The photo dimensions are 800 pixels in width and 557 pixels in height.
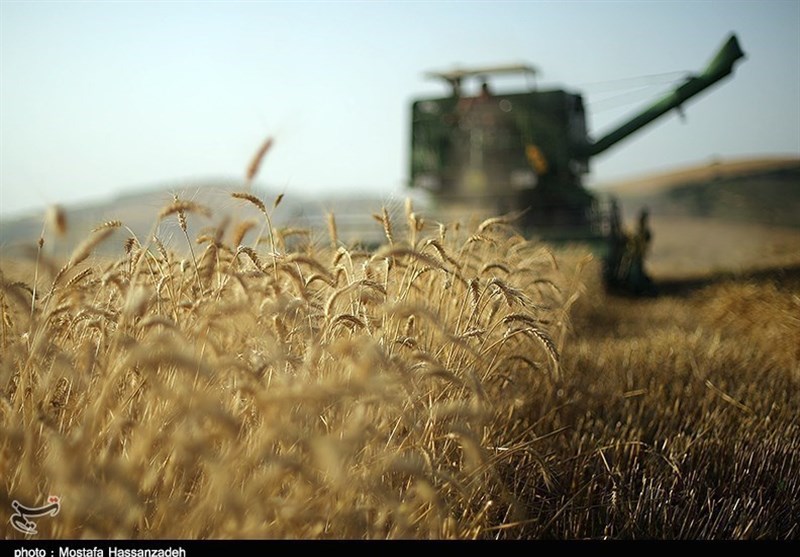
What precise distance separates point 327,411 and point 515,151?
10304mm

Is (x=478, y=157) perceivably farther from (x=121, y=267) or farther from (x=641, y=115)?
(x=121, y=267)

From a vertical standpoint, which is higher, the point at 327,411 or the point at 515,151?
the point at 515,151

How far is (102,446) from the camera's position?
6.24 feet

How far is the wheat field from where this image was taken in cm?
150

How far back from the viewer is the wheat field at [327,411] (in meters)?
1.50

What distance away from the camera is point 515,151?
→ 39.5ft

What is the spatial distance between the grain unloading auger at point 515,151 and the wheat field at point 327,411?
7.73m

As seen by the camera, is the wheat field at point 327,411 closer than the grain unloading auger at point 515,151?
Yes

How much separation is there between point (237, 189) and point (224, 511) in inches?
44.2

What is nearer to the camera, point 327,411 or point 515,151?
point 327,411

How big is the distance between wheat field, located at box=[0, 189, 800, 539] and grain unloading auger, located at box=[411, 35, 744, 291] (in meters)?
7.73

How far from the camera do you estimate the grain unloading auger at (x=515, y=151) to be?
1174 cm

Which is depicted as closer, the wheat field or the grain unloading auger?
the wheat field

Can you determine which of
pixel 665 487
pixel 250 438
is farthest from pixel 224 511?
pixel 665 487
